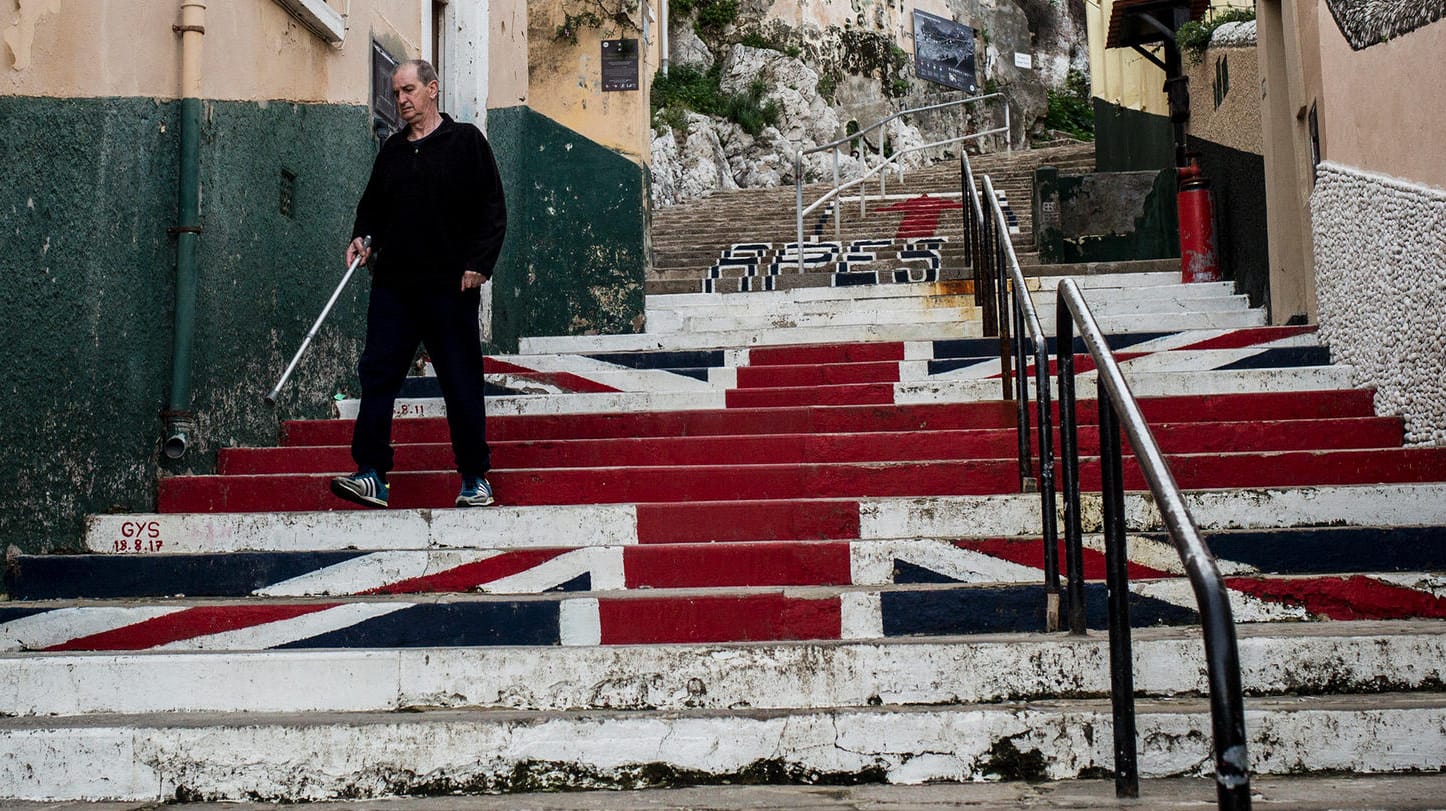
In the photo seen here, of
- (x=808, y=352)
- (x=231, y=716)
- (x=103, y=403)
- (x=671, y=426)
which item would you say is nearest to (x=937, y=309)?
(x=808, y=352)

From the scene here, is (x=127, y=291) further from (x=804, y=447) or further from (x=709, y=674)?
(x=709, y=674)

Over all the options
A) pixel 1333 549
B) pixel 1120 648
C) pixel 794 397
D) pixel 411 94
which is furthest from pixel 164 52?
pixel 1333 549

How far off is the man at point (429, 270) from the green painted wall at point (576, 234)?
3.42 m

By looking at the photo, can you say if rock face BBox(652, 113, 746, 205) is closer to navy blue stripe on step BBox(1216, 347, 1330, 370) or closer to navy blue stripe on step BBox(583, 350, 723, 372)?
navy blue stripe on step BBox(583, 350, 723, 372)

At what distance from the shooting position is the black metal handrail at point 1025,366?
3225 mm

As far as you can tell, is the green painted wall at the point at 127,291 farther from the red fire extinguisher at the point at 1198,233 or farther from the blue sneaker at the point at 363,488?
the red fire extinguisher at the point at 1198,233

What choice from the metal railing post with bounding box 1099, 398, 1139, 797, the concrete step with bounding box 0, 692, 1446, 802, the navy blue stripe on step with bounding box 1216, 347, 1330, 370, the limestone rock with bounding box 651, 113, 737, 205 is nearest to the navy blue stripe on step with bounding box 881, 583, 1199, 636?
the concrete step with bounding box 0, 692, 1446, 802

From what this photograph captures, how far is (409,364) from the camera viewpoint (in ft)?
13.4

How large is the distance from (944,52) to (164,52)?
25208mm

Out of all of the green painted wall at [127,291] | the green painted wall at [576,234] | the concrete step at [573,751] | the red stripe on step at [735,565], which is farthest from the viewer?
the green painted wall at [576,234]

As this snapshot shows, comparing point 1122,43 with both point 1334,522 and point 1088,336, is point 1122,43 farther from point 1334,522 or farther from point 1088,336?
point 1088,336

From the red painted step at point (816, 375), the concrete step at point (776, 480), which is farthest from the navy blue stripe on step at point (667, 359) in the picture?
the concrete step at point (776, 480)

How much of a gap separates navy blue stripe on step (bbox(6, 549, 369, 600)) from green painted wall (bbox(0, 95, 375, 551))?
0.15m

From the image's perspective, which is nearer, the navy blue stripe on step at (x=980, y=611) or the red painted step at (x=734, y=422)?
the navy blue stripe on step at (x=980, y=611)
